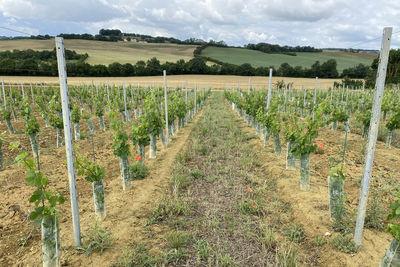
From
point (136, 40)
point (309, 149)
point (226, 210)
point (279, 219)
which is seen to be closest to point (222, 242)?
point (226, 210)

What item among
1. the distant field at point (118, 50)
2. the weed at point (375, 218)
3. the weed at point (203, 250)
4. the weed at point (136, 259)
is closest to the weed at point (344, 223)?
the weed at point (375, 218)

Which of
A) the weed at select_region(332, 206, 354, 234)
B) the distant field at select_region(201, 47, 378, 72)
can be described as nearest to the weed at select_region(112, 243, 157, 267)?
the weed at select_region(332, 206, 354, 234)

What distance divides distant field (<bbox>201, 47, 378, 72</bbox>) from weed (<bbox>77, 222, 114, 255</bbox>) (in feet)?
186

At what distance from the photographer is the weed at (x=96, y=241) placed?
3343 mm

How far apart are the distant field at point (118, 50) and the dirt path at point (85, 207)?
130ft

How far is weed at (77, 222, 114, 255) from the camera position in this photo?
3.34 m

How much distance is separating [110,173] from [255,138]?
19.1ft

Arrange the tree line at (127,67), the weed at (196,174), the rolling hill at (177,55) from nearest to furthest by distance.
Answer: the weed at (196,174), the tree line at (127,67), the rolling hill at (177,55)

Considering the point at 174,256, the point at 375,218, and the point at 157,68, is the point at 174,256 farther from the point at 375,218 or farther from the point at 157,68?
the point at 157,68

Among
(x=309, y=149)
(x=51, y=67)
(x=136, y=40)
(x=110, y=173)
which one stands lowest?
(x=110, y=173)

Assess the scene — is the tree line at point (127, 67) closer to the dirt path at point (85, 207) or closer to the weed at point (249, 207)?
the dirt path at point (85, 207)

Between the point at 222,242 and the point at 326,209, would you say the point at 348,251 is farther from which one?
the point at 222,242

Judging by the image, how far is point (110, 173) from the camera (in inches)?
257

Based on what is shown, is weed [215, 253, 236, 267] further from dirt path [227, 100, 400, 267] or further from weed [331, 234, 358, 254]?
weed [331, 234, 358, 254]
